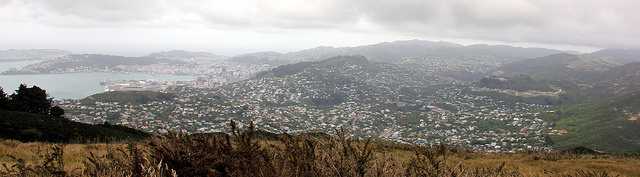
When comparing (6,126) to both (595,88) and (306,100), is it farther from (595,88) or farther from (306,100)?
(595,88)

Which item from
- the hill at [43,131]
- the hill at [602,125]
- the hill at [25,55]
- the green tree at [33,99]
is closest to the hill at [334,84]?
the hill at [602,125]

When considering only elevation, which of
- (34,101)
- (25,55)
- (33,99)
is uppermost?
(25,55)

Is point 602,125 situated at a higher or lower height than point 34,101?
lower

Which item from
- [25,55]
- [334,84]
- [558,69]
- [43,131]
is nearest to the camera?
[43,131]

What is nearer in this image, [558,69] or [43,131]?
[43,131]

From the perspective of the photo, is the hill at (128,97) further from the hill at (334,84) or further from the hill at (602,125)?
the hill at (602,125)

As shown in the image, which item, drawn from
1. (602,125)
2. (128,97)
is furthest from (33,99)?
(602,125)

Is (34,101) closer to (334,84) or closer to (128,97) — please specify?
(128,97)

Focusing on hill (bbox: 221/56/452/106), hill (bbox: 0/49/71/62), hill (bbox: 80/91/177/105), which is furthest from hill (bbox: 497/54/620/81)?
hill (bbox: 0/49/71/62)

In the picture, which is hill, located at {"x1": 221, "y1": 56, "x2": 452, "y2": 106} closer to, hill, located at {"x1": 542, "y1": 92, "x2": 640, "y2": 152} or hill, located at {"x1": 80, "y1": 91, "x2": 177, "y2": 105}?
hill, located at {"x1": 80, "y1": 91, "x2": 177, "y2": 105}
